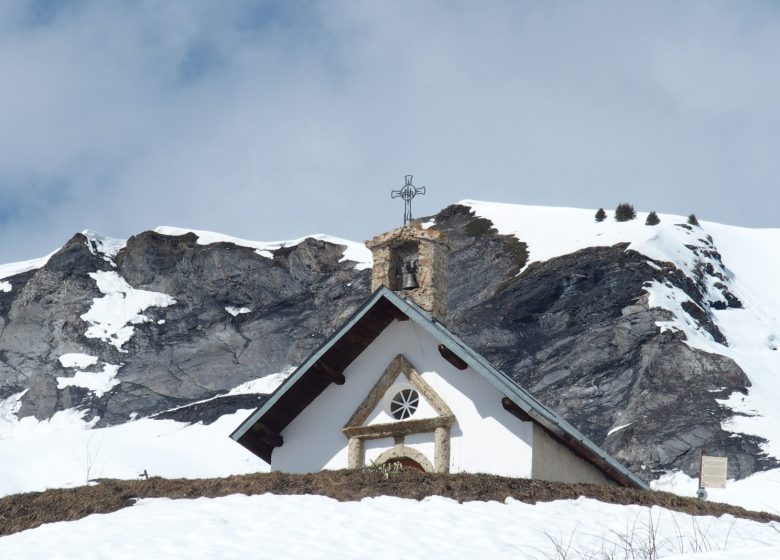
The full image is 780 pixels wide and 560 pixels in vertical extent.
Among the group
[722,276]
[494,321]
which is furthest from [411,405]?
[722,276]

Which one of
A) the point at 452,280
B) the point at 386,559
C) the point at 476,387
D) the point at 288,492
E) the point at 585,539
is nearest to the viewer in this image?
the point at 386,559

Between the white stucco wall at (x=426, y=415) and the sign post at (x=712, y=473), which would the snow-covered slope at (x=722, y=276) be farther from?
the white stucco wall at (x=426, y=415)

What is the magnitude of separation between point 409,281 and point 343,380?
6.79ft

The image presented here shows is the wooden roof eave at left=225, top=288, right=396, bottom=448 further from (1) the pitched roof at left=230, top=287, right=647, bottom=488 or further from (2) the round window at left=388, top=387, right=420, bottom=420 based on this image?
(2) the round window at left=388, top=387, right=420, bottom=420

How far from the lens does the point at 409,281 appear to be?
19.7 metres

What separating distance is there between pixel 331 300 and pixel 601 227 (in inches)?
836

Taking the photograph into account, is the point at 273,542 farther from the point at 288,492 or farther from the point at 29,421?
the point at 29,421

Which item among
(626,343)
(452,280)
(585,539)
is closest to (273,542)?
(585,539)

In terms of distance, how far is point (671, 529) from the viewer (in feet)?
44.5

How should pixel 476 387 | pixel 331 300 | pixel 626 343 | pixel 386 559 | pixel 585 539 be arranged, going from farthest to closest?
pixel 331 300
pixel 626 343
pixel 476 387
pixel 585 539
pixel 386 559

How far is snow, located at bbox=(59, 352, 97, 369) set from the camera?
8669 centimetres

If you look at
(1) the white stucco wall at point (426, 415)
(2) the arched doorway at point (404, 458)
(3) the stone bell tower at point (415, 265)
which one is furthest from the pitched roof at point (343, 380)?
(2) the arched doorway at point (404, 458)

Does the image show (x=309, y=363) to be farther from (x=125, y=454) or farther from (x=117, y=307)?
(x=117, y=307)

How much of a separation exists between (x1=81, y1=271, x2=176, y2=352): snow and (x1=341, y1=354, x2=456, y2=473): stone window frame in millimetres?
72021
